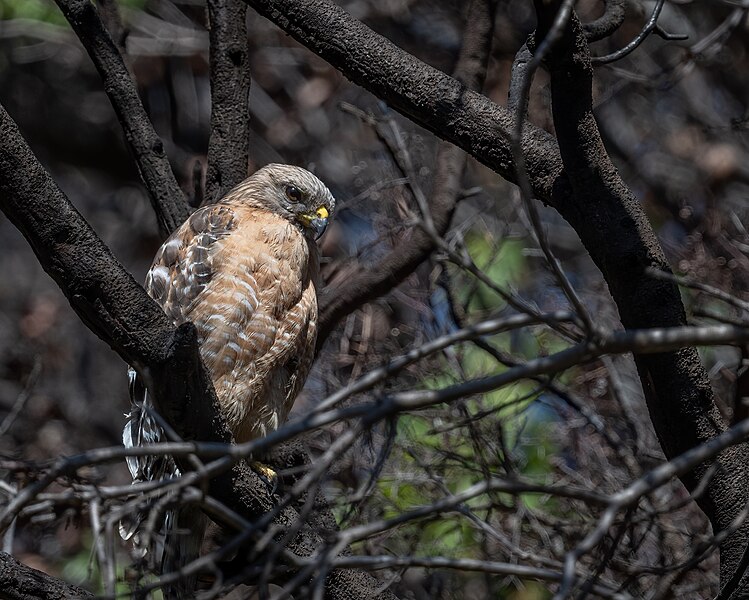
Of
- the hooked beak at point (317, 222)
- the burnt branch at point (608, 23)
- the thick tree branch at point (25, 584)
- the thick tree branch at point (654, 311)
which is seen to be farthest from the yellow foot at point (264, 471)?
the burnt branch at point (608, 23)

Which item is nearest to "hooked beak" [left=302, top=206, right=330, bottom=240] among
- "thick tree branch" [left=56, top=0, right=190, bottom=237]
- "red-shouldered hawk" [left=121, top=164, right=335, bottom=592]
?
"red-shouldered hawk" [left=121, top=164, right=335, bottom=592]

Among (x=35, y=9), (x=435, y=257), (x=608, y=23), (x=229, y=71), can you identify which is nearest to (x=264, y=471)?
(x=435, y=257)

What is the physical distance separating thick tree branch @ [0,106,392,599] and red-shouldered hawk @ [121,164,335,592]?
1.06 m

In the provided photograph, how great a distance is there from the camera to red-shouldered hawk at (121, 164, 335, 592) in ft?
12.7

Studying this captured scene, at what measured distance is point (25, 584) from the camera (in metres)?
2.78

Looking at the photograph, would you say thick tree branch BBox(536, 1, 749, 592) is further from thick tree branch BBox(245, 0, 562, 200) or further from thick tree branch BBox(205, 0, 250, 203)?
thick tree branch BBox(205, 0, 250, 203)

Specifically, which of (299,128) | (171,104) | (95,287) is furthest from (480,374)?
(171,104)

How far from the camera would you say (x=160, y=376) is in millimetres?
2701

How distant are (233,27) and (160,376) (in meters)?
1.92

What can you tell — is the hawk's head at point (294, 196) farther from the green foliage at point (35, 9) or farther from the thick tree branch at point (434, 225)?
the green foliage at point (35, 9)

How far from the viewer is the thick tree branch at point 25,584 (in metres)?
2.74

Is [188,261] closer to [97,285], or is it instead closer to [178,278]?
[178,278]

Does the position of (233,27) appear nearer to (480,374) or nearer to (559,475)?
(480,374)

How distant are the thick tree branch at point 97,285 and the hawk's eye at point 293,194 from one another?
1.74 metres
